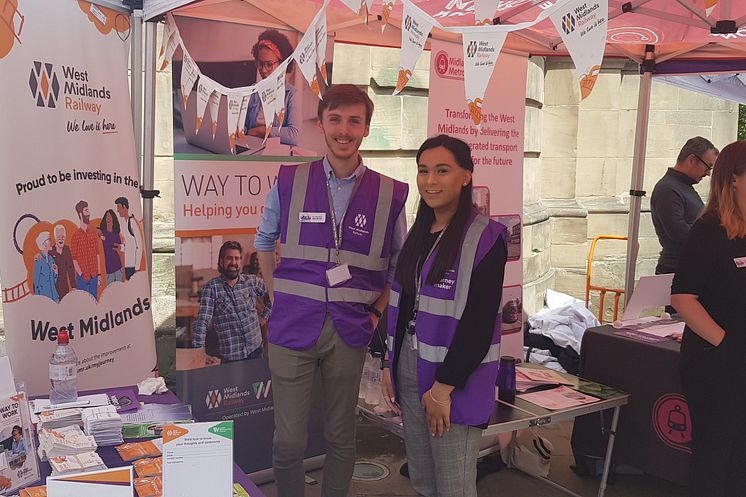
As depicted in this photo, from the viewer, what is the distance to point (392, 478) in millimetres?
3672

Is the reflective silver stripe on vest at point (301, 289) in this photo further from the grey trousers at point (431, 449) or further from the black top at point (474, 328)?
the black top at point (474, 328)

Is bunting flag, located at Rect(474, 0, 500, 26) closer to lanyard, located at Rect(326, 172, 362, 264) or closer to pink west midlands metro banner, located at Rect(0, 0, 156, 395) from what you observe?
lanyard, located at Rect(326, 172, 362, 264)

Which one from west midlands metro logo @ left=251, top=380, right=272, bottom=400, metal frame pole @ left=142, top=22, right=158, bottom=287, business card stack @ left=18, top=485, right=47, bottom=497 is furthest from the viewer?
west midlands metro logo @ left=251, top=380, right=272, bottom=400


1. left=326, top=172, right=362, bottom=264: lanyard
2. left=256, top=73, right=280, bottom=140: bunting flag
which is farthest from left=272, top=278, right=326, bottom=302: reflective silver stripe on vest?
left=256, top=73, right=280, bottom=140: bunting flag

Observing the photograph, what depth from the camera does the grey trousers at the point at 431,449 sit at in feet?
7.23

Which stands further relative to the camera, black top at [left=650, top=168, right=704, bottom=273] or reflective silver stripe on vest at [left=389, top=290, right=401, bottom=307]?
black top at [left=650, top=168, right=704, bottom=273]

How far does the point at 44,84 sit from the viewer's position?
264 cm

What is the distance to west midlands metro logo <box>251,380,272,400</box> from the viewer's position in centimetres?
348

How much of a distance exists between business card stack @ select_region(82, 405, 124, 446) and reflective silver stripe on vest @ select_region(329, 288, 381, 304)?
854mm

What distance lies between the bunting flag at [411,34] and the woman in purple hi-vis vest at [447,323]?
264mm

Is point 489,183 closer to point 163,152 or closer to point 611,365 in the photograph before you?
point 611,365

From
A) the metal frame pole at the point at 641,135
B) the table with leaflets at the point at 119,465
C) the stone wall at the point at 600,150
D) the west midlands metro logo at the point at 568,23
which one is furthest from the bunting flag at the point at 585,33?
the stone wall at the point at 600,150

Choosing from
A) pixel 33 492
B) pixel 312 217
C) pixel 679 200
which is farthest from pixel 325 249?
pixel 679 200

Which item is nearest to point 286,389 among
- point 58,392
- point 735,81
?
point 58,392
